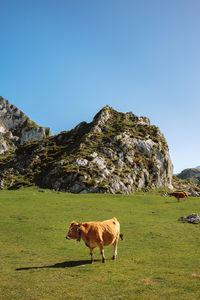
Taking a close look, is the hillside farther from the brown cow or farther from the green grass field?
the brown cow

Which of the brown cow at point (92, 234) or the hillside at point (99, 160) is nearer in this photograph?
the brown cow at point (92, 234)

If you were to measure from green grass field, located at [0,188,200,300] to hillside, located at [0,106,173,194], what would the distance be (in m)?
41.0

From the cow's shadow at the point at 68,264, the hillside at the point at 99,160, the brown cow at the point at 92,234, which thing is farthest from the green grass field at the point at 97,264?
the hillside at the point at 99,160

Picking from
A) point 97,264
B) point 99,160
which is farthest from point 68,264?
point 99,160

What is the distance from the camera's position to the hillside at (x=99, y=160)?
7581cm

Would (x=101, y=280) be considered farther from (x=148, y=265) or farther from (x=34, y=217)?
(x=34, y=217)

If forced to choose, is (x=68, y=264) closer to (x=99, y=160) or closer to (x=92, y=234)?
(x=92, y=234)

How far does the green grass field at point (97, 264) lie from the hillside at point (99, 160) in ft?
135

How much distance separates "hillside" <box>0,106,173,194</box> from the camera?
75.8 m

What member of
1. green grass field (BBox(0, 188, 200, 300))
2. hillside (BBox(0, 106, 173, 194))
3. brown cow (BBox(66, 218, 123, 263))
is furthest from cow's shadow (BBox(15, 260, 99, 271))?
hillside (BBox(0, 106, 173, 194))

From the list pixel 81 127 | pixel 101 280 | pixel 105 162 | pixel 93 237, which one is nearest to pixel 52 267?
Result: pixel 93 237

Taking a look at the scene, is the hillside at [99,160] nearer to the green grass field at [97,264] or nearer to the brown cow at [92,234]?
the green grass field at [97,264]

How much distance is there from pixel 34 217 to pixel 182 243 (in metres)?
22.5

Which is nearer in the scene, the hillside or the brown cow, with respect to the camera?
the brown cow
